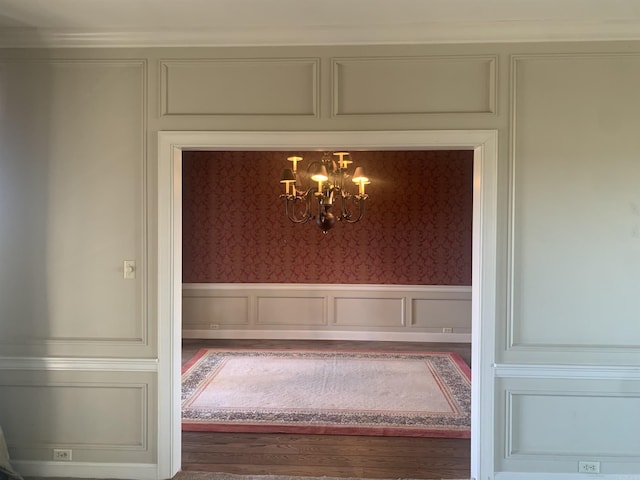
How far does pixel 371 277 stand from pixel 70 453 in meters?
4.03

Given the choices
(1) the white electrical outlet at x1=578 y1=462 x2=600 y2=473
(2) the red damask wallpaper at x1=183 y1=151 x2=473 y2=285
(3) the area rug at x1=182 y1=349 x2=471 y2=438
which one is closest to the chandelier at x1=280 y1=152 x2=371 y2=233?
(2) the red damask wallpaper at x1=183 y1=151 x2=473 y2=285

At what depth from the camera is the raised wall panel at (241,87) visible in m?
2.46

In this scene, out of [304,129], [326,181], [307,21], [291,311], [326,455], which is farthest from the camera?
[291,311]

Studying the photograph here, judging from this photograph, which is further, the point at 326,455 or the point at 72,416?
the point at 326,455

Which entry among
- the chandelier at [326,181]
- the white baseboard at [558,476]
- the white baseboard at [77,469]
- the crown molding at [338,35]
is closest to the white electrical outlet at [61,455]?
the white baseboard at [77,469]

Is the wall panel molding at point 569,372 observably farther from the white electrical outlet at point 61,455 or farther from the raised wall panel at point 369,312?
the raised wall panel at point 369,312

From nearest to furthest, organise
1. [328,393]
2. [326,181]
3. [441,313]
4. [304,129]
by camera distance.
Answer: [304,129] < [328,393] < [326,181] < [441,313]

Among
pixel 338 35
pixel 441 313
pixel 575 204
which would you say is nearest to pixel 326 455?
pixel 575 204

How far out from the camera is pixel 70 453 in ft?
8.38

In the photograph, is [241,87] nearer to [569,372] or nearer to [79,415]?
[79,415]

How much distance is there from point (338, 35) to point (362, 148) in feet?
2.08

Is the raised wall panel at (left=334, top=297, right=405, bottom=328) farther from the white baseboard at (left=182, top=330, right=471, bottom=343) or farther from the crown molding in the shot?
the crown molding

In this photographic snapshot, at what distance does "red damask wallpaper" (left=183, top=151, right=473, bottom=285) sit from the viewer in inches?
227

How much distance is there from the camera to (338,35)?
241 cm
